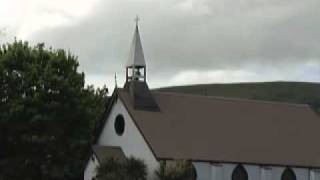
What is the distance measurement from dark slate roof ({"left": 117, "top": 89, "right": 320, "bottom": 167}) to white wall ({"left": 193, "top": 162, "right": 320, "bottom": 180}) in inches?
18.1

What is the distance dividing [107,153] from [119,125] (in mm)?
3036

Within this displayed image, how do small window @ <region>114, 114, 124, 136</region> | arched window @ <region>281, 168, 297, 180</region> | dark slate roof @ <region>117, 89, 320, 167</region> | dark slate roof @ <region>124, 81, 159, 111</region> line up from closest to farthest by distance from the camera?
dark slate roof @ <region>117, 89, 320, 167</region>, dark slate roof @ <region>124, 81, 159, 111</region>, small window @ <region>114, 114, 124, 136</region>, arched window @ <region>281, 168, 297, 180</region>

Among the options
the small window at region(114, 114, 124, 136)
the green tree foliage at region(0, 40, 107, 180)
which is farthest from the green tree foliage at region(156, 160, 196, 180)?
the green tree foliage at region(0, 40, 107, 180)

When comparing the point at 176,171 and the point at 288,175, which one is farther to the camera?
the point at 288,175

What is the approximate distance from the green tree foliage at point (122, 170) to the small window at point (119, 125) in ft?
12.6

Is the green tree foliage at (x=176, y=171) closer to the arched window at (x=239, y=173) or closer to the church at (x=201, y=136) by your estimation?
the church at (x=201, y=136)

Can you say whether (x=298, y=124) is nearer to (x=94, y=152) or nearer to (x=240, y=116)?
(x=240, y=116)

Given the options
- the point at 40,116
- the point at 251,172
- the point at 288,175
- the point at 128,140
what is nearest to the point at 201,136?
the point at 251,172

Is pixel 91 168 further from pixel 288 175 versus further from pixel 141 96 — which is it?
pixel 288 175

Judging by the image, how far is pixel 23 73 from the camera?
6681cm

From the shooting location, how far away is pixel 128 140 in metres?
67.1

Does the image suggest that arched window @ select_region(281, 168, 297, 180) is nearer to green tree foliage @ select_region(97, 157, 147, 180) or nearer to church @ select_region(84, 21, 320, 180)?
church @ select_region(84, 21, 320, 180)

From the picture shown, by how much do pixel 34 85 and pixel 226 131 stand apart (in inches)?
639

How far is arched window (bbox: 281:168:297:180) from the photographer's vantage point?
71.6m
